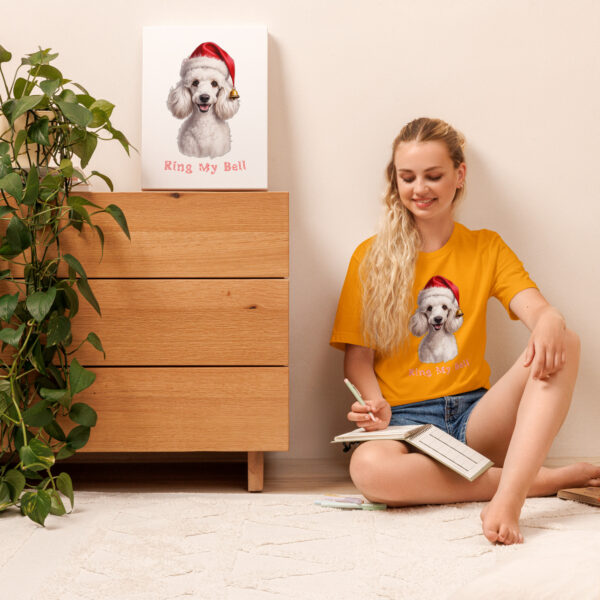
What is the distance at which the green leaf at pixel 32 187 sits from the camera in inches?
50.6

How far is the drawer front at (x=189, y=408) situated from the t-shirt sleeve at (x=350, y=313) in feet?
0.62

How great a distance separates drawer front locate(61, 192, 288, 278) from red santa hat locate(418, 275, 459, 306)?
34cm

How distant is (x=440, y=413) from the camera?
154 centimetres

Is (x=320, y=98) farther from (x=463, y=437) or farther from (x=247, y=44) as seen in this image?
(x=463, y=437)

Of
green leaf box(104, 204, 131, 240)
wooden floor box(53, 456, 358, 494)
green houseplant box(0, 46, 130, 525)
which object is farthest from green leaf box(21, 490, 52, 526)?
green leaf box(104, 204, 131, 240)

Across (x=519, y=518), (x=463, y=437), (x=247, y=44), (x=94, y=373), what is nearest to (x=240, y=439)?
(x=94, y=373)

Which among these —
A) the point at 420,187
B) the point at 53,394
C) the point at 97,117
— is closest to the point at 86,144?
the point at 97,117

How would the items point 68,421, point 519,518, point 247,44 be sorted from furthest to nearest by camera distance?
point 247,44 < point 68,421 < point 519,518

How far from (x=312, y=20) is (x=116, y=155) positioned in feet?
1.95

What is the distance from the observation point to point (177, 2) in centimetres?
173

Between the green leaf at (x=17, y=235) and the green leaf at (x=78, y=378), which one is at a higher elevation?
the green leaf at (x=17, y=235)

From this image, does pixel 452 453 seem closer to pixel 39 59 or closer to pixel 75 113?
pixel 75 113

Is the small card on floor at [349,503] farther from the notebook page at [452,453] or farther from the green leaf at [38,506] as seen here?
the green leaf at [38,506]

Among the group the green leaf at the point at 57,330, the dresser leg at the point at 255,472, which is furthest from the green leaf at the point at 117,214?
the dresser leg at the point at 255,472
